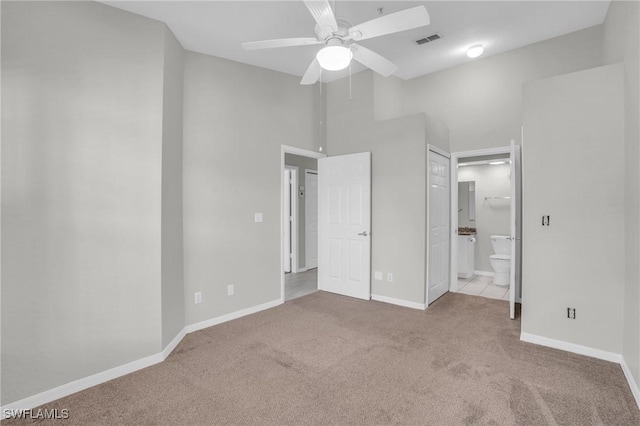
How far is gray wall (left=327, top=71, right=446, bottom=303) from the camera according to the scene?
3.92 meters

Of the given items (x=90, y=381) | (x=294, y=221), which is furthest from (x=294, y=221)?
(x=90, y=381)

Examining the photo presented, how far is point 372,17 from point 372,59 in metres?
0.82

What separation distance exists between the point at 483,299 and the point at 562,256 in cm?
178

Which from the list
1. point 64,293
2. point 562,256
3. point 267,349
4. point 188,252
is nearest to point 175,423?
point 267,349

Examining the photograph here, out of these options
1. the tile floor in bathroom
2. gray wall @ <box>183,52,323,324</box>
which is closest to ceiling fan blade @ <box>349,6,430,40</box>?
gray wall @ <box>183,52,323,324</box>

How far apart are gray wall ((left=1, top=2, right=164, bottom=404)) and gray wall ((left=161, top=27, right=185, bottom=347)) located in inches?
3.6

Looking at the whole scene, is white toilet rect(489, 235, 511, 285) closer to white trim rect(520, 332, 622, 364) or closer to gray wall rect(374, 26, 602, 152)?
gray wall rect(374, 26, 602, 152)

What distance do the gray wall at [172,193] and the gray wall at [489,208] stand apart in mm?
5195

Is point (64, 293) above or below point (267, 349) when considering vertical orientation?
above

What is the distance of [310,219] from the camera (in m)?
6.35

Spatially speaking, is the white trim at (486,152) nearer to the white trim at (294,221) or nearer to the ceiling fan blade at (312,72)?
the ceiling fan blade at (312,72)

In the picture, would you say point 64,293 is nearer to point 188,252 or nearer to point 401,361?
point 188,252

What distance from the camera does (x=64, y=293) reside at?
2262mm

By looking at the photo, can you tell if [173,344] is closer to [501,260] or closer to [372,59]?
[372,59]
